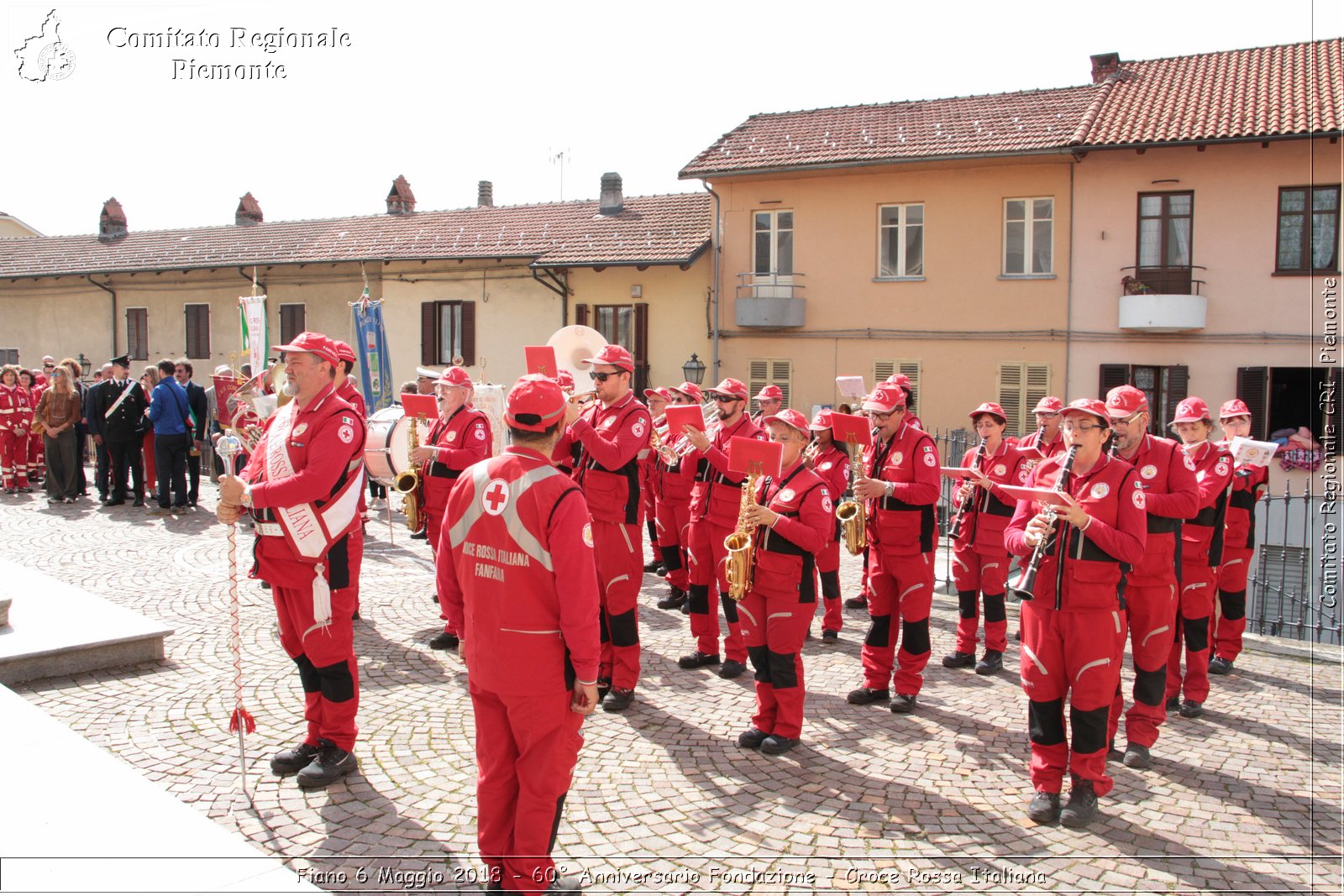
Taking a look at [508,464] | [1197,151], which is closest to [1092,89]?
[1197,151]

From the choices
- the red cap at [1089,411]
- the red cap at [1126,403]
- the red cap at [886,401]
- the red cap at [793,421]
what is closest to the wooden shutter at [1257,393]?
the red cap at [886,401]

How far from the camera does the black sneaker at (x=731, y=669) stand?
23.9 feet

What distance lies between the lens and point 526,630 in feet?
12.3

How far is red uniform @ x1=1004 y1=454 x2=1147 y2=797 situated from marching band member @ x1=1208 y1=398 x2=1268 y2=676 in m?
3.57

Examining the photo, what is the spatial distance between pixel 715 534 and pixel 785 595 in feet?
5.83

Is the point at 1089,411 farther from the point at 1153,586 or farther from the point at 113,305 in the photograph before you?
the point at 113,305

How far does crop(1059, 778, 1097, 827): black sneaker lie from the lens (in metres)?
4.91

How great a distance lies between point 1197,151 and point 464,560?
2072 cm

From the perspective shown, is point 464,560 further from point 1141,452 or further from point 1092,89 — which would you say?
point 1092,89

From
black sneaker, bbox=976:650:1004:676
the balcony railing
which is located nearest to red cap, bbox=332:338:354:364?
black sneaker, bbox=976:650:1004:676

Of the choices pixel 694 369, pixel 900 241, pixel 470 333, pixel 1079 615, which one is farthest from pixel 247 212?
pixel 1079 615

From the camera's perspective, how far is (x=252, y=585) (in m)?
9.79

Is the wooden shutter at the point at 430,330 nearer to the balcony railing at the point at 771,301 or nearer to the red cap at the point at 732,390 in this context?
the balcony railing at the point at 771,301

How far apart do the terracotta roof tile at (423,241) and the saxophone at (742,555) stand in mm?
18407
